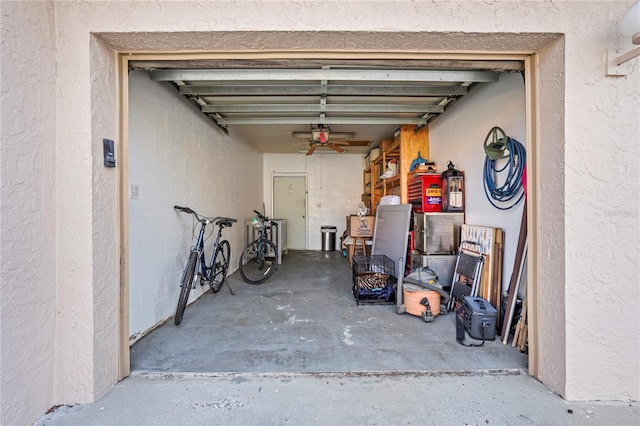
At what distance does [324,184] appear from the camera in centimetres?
653

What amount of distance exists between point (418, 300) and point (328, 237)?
4.05 meters

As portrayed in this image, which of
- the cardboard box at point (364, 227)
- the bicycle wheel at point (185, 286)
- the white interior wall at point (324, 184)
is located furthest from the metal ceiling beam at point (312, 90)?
the white interior wall at point (324, 184)

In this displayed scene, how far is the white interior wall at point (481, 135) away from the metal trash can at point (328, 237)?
3.28 meters

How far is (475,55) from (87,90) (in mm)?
2067

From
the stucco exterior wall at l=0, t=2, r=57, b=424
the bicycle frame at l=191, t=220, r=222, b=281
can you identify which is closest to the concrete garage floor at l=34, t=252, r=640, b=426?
the stucco exterior wall at l=0, t=2, r=57, b=424

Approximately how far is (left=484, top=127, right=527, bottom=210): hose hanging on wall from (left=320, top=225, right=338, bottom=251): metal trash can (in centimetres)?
412

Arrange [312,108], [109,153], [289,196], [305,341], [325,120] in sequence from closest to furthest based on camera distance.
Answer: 1. [109,153]
2. [305,341]
3. [312,108]
4. [325,120]
5. [289,196]

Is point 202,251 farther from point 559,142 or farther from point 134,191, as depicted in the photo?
point 559,142

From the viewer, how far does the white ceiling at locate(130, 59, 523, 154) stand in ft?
5.16

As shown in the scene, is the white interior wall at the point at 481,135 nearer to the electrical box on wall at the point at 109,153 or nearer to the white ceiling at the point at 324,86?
the white ceiling at the point at 324,86

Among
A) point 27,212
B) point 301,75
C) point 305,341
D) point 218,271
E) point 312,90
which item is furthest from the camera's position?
point 218,271

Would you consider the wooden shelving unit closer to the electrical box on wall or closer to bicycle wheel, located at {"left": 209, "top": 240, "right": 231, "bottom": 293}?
bicycle wheel, located at {"left": 209, "top": 240, "right": 231, "bottom": 293}

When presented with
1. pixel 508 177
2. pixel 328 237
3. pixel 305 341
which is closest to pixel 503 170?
pixel 508 177

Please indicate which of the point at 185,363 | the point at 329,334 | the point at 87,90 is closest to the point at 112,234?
the point at 87,90
